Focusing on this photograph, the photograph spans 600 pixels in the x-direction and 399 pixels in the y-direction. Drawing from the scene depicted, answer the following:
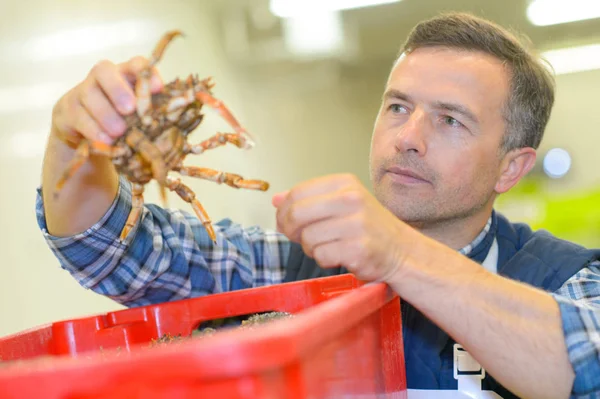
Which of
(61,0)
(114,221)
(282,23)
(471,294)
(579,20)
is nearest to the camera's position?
(471,294)

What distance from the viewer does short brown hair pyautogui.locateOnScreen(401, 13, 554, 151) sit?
49.8 inches

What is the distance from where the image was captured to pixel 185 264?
1113 mm

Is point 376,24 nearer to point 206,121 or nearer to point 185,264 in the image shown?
point 206,121

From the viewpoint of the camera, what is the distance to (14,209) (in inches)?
53.4

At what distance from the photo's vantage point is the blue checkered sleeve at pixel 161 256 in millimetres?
942

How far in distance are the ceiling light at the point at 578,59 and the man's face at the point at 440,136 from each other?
2.05 metres

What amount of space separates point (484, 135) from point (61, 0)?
42.0 inches

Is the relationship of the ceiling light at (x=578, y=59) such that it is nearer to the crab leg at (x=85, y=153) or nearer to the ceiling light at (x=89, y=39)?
the ceiling light at (x=89, y=39)

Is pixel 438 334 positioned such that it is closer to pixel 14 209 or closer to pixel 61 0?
pixel 14 209

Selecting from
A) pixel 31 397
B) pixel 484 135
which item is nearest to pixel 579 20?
pixel 484 135

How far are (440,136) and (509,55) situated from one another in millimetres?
247

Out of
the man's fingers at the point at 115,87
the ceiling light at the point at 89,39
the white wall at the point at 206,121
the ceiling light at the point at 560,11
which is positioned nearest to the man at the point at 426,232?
the man's fingers at the point at 115,87

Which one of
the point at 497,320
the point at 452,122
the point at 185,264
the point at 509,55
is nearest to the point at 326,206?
the point at 497,320

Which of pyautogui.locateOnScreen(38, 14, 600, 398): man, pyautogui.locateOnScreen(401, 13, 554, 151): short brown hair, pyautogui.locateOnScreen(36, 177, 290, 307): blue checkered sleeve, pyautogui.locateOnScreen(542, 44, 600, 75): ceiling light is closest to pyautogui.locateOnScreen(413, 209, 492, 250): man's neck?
pyautogui.locateOnScreen(38, 14, 600, 398): man
